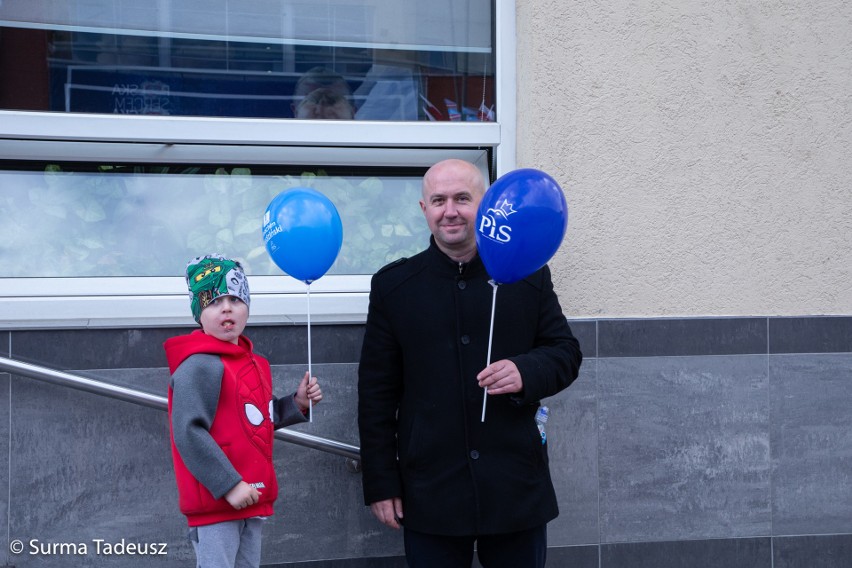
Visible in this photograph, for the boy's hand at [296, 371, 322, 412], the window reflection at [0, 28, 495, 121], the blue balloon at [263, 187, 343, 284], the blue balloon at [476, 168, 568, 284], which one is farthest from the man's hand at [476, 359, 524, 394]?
the window reflection at [0, 28, 495, 121]

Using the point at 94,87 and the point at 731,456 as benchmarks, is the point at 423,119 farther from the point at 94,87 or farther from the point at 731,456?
the point at 731,456

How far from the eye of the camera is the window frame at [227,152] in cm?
374

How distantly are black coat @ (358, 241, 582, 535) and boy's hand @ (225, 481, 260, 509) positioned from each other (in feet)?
1.57

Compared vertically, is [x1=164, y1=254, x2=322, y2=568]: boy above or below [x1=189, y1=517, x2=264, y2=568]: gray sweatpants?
above

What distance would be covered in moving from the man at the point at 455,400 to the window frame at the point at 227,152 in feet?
2.39

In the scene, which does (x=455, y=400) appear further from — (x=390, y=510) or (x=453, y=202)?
(x=453, y=202)

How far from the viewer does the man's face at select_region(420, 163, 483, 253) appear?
312cm

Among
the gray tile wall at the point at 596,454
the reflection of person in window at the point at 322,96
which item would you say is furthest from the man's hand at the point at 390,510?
the reflection of person in window at the point at 322,96

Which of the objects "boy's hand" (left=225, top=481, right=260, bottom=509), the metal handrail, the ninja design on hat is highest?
the ninja design on hat

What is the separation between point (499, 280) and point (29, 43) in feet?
7.55

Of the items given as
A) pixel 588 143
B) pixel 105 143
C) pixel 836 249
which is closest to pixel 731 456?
pixel 836 249

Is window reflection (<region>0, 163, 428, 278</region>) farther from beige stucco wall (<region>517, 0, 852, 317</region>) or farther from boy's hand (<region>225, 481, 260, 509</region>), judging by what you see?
boy's hand (<region>225, 481, 260, 509</region>)

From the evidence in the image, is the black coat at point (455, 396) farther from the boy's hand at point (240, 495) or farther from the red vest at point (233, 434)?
the boy's hand at point (240, 495)

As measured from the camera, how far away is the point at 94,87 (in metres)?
4.01
